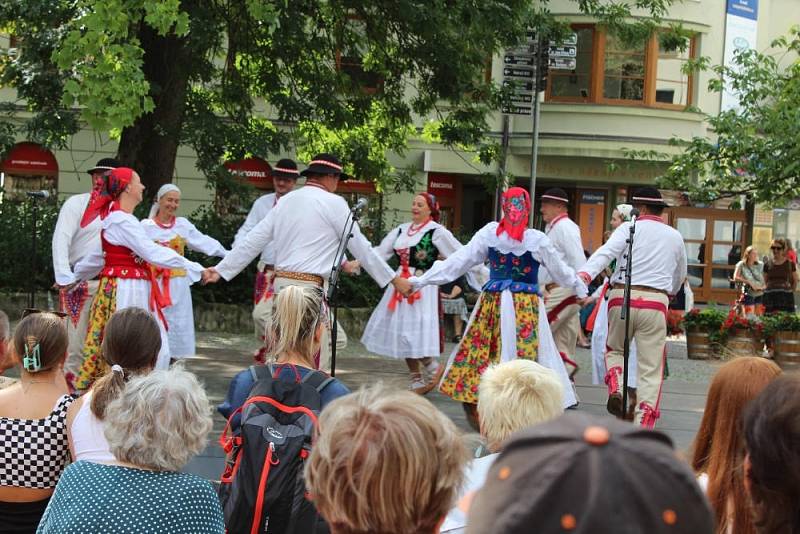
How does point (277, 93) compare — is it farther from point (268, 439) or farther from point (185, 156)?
point (268, 439)

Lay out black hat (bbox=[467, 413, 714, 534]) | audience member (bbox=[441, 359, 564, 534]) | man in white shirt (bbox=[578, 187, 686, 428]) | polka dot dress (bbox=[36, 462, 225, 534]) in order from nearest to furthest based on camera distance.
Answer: black hat (bbox=[467, 413, 714, 534]) → polka dot dress (bbox=[36, 462, 225, 534]) → audience member (bbox=[441, 359, 564, 534]) → man in white shirt (bbox=[578, 187, 686, 428])

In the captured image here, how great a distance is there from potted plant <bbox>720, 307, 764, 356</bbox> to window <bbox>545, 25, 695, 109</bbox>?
11.1 metres

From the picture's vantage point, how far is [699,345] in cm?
1458

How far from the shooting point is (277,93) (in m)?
14.5

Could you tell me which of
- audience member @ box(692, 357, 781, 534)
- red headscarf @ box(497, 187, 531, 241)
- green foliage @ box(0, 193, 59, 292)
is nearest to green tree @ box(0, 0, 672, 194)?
green foliage @ box(0, 193, 59, 292)

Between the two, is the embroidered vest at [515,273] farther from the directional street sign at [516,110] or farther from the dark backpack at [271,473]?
the directional street sign at [516,110]

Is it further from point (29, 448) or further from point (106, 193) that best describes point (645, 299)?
point (29, 448)

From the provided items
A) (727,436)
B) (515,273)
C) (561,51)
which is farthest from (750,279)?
(727,436)

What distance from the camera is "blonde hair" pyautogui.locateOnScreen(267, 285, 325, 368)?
168 inches

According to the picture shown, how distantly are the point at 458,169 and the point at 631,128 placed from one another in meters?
4.03

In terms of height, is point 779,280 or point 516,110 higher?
point 516,110

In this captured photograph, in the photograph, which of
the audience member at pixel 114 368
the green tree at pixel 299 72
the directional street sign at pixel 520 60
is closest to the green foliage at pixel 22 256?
the green tree at pixel 299 72

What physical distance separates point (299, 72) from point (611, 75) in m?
12.1

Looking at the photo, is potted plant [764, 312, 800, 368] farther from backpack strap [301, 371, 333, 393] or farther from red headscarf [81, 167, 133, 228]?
backpack strap [301, 371, 333, 393]
